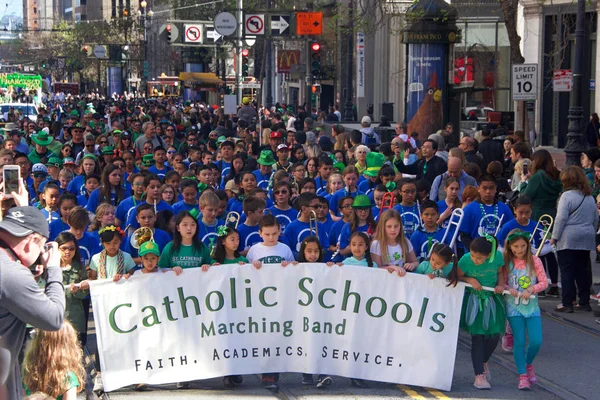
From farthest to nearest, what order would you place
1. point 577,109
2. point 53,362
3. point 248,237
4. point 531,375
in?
point 577,109 < point 248,237 < point 531,375 < point 53,362

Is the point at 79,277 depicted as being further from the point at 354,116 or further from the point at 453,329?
the point at 354,116

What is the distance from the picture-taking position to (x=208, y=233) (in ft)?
34.8

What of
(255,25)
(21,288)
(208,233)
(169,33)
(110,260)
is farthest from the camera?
(169,33)

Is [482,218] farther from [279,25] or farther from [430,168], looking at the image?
[279,25]

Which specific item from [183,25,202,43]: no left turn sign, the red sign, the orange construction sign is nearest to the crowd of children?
the red sign

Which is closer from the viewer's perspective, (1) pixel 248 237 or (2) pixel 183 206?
(1) pixel 248 237

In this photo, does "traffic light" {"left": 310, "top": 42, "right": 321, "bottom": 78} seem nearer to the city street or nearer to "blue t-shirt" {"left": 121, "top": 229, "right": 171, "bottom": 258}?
"blue t-shirt" {"left": 121, "top": 229, "right": 171, "bottom": 258}

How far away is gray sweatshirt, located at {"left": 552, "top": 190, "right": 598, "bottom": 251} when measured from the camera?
11664 mm

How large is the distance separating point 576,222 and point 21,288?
324 inches

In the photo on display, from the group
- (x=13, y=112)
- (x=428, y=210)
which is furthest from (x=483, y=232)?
(x=13, y=112)

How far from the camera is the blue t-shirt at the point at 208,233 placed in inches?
414

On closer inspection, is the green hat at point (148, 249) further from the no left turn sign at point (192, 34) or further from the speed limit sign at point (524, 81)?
the no left turn sign at point (192, 34)

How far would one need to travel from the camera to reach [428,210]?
33.8 feet

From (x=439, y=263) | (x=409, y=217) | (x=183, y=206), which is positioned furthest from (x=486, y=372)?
(x=183, y=206)
